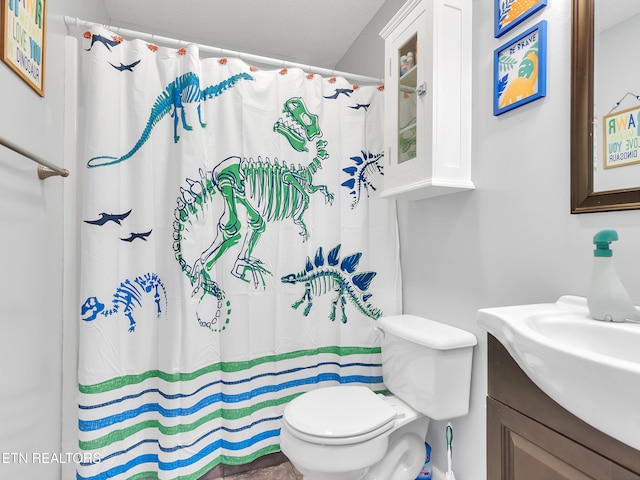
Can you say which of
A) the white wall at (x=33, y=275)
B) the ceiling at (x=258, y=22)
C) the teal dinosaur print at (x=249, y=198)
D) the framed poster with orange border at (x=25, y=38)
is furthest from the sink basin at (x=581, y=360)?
the ceiling at (x=258, y=22)

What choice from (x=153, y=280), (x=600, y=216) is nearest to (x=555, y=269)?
(x=600, y=216)

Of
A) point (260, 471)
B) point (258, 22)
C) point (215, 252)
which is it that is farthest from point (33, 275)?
point (258, 22)

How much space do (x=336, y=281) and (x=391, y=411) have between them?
67 cm

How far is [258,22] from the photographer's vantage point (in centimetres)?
214

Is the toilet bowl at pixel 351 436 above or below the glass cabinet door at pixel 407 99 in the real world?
below

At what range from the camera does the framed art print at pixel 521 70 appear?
3.39ft

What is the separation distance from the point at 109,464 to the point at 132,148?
128 centimetres

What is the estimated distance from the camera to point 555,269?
1.01 metres

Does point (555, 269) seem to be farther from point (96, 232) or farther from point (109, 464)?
point (109, 464)

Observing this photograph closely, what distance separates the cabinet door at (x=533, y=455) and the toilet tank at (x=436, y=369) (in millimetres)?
466

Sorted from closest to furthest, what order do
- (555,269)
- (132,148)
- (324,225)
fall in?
(555,269) < (132,148) < (324,225)

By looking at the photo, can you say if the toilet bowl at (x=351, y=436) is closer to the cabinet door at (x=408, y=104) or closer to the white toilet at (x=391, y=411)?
the white toilet at (x=391, y=411)

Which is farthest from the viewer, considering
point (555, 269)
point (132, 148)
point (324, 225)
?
point (324, 225)

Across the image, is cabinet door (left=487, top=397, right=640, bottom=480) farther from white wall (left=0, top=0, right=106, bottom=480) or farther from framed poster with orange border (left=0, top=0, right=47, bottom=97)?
framed poster with orange border (left=0, top=0, right=47, bottom=97)
